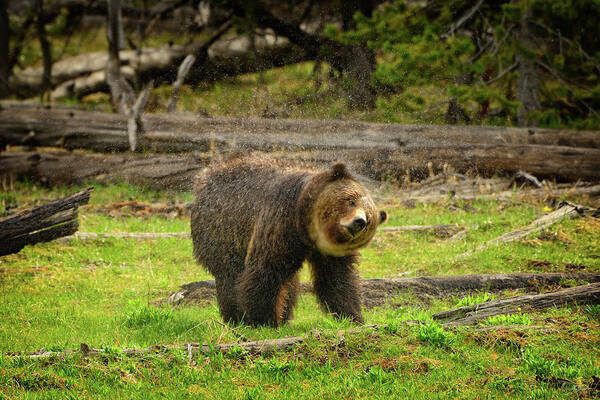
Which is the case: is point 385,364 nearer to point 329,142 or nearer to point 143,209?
point 143,209

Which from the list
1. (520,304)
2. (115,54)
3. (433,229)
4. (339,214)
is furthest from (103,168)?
(520,304)

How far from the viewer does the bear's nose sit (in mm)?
5016

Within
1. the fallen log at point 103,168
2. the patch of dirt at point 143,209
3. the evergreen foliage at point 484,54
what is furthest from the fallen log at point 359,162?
the evergreen foliage at point 484,54

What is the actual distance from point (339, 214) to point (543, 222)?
4.80 m

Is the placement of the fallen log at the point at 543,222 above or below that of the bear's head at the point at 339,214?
below

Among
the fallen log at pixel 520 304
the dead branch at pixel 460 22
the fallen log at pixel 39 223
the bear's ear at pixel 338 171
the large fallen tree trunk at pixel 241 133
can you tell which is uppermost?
the dead branch at pixel 460 22

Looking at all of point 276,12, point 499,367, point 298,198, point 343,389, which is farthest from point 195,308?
point 276,12

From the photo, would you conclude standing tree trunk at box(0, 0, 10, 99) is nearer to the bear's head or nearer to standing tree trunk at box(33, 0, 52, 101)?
standing tree trunk at box(33, 0, 52, 101)

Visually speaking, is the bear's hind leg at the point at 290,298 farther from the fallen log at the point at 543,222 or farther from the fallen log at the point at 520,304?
the fallen log at the point at 543,222

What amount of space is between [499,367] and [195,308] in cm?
363

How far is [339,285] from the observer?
5.93 metres

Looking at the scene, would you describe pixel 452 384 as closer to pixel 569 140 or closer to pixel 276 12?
pixel 569 140

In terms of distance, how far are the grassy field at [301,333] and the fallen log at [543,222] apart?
0.38 feet

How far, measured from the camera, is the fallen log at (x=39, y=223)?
7.35 m
